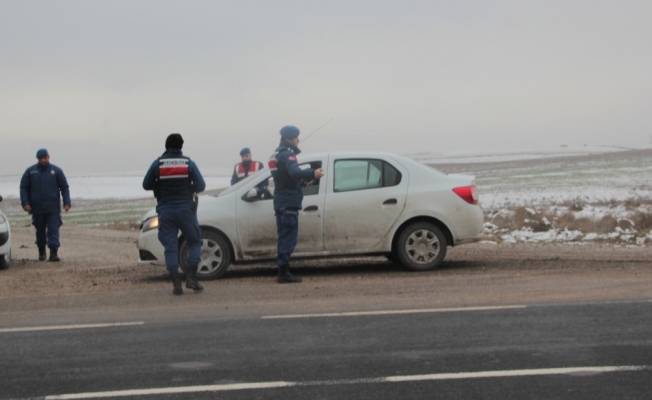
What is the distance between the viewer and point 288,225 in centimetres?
1006

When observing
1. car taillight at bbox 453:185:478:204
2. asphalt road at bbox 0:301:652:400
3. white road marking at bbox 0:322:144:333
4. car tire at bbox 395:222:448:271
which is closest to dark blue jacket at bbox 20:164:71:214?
car tire at bbox 395:222:448:271

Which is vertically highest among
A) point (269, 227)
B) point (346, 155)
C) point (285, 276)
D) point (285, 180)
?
point (346, 155)

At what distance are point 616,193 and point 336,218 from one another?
57.6ft

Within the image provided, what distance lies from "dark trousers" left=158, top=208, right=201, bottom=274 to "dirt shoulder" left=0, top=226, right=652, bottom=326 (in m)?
0.40

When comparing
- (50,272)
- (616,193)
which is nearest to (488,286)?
(50,272)

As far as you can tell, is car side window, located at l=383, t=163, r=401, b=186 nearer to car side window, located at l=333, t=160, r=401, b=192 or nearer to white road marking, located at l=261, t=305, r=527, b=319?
car side window, located at l=333, t=160, r=401, b=192

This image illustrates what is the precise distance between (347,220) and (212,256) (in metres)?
1.76

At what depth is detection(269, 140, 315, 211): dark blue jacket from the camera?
394 inches

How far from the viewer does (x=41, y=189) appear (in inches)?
578

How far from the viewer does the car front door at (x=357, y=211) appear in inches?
425

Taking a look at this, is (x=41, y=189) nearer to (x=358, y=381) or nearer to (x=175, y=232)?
(x=175, y=232)

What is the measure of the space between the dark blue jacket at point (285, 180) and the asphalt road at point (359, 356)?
8.44 feet

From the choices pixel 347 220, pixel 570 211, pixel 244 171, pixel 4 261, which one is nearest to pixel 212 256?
pixel 347 220

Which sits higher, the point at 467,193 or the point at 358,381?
the point at 467,193
